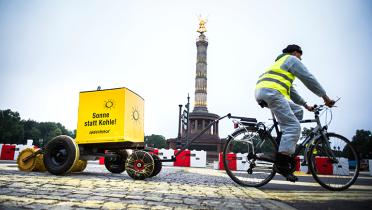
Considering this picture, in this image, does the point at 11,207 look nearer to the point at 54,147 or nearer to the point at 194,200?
the point at 194,200

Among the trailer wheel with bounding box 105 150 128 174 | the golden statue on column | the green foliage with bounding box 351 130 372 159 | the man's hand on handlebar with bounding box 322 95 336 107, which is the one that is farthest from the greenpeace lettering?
the green foliage with bounding box 351 130 372 159

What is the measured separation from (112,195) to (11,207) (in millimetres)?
1001

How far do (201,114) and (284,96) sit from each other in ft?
145

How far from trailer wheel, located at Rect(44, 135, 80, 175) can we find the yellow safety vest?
3.70 meters

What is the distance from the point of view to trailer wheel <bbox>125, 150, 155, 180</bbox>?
15.9 feet

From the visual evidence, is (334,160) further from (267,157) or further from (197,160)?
(197,160)

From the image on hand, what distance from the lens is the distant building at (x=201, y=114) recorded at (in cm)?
4341

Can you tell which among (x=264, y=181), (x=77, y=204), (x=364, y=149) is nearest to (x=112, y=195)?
(x=77, y=204)

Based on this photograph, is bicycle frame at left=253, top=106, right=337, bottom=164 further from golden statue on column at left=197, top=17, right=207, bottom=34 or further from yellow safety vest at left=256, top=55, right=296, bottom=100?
golden statue on column at left=197, top=17, right=207, bottom=34

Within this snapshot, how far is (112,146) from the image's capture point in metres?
5.60

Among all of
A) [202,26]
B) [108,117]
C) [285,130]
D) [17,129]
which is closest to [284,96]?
[285,130]

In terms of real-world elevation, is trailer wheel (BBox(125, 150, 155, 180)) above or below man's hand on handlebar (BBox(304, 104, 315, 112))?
below

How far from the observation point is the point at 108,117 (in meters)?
5.52

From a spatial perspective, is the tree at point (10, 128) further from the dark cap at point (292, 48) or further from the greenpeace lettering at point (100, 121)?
the dark cap at point (292, 48)
